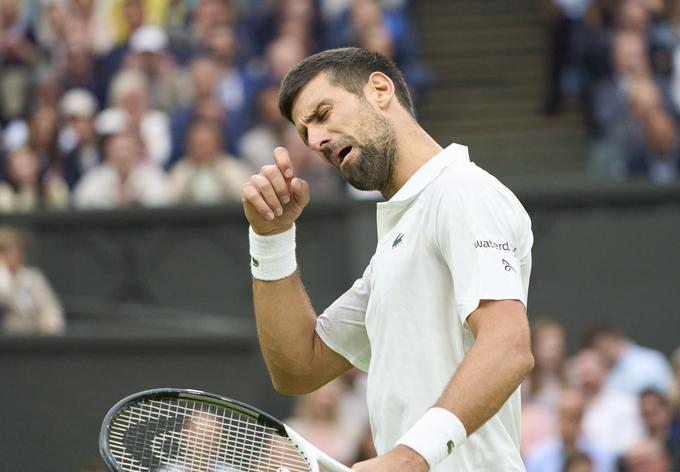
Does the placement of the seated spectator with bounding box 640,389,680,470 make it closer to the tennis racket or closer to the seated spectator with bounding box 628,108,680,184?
the seated spectator with bounding box 628,108,680,184

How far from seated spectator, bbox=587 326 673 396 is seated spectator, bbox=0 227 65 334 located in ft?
11.0

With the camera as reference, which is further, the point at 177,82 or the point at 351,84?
the point at 177,82

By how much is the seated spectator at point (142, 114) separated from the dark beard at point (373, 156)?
6620 millimetres

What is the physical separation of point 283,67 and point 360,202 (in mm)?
1659

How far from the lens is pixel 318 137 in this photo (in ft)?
11.7

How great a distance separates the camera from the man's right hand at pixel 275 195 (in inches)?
144

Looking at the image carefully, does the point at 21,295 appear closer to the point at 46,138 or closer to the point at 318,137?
the point at 46,138

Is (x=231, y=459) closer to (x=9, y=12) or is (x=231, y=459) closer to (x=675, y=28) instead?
(x=675, y=28)

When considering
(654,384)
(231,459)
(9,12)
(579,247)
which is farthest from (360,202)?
(231,459)

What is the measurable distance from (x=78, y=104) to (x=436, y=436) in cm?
815

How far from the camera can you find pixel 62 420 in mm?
8203

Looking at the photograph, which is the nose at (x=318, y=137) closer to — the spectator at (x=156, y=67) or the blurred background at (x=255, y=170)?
the blurred background at (x=255, y=170)

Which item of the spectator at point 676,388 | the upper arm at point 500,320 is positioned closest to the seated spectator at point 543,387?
the spectator at point 676,388

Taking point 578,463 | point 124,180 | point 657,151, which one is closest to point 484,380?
point 578,463
